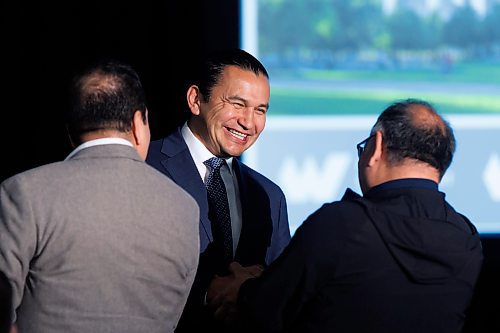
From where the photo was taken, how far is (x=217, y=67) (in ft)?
8.75

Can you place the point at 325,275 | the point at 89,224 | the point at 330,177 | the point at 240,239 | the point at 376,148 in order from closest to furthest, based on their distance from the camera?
the point at 89,224 → the point at 325,275 → the point at 376,148 → the point at 240,239 → the point at 330,177

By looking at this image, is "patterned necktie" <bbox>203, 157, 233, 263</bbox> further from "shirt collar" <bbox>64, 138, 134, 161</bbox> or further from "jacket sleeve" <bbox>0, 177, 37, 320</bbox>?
"jacket sleeve" <bbox>0, 177, 37, 320</bbox>

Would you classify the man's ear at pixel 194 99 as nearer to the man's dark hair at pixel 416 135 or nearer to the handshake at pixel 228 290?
the handshake at pixel 228 290

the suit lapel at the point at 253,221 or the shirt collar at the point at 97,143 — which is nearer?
the shirt collar at the point at 97,143

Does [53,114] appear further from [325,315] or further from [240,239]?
[325,315]

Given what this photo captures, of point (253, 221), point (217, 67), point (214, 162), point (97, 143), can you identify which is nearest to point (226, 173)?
point (214, 162)

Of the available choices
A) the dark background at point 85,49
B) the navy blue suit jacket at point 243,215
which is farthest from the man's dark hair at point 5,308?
the dark background at point 85,49

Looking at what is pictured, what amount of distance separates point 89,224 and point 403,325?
0.75 metres

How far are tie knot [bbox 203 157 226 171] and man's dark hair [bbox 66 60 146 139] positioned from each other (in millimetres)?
722

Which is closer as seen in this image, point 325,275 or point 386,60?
point 325,275

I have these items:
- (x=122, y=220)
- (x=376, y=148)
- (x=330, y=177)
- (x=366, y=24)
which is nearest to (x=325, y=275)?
(x=376, y=148)

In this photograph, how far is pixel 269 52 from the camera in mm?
3873

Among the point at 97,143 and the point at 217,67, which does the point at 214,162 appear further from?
the point at 97,143

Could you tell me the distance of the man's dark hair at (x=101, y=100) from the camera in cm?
190
